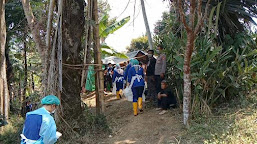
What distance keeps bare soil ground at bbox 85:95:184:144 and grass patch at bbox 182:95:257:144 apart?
0.32m

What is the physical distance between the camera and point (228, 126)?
4.52 metres

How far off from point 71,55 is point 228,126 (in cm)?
351

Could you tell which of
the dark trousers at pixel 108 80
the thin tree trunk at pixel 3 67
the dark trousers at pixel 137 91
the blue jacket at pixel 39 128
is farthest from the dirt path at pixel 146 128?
the dark trousers at pixel 108 80

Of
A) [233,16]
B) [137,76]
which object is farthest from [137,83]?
[233,16]

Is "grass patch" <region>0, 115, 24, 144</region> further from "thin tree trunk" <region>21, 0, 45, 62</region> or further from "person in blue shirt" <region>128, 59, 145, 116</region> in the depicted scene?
"person in blue shirt" <region>128, 59, 145, 116</region>

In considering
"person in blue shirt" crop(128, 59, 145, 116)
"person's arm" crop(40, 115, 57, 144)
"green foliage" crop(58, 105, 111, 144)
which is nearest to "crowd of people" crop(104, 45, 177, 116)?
"person in blue shirt" crop(128, 59, 145, 116)

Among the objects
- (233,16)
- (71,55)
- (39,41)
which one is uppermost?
(233,16)

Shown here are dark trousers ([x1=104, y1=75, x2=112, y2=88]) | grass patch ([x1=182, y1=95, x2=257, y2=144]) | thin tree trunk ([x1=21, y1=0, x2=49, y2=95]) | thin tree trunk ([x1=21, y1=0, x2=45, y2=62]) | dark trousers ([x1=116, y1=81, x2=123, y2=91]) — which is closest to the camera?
grass patch ([x1=182, y1=95, x2=257, y2=144])

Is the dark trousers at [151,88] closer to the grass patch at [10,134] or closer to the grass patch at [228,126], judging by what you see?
the grass patch at [228,126]

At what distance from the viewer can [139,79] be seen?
638 centimetres

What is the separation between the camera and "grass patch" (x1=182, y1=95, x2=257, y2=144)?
4.07 m

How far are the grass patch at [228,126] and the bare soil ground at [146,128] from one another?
322 mm

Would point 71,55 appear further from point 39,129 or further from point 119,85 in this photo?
point 119,85

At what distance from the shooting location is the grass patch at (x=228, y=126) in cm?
407
